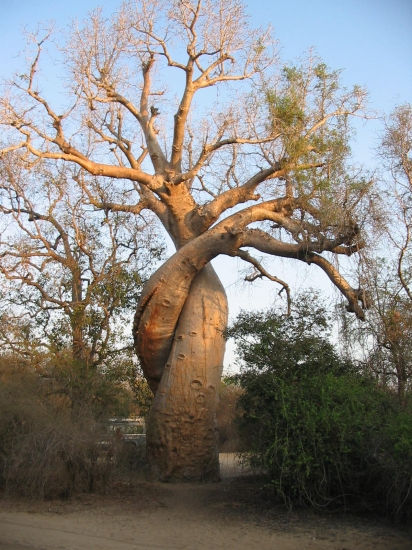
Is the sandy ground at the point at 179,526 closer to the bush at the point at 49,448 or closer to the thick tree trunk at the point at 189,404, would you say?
the bush at the point at 49,448

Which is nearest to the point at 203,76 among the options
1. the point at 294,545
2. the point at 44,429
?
the point at 44,429

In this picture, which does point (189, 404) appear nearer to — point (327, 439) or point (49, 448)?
point (49, 448)

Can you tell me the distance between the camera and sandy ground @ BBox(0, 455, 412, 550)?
5.74 meters

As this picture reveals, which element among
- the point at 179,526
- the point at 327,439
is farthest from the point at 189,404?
the point at 327,439

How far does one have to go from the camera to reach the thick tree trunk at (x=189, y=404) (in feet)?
29.1

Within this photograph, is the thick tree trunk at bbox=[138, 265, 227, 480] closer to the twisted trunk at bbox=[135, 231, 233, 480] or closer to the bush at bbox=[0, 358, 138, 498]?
the twisted trunk at bbox=[135, 231, 233, 480]

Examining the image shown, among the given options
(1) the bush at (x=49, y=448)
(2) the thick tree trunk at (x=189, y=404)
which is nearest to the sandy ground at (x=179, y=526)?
(1) the bush at (x=49, y=448)

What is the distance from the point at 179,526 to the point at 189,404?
2.55m

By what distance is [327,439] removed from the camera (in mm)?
6586

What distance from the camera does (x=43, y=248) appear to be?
12.3 meters

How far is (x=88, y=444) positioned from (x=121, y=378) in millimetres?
3838

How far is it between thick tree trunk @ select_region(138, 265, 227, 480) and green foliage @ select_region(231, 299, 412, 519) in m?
1.48

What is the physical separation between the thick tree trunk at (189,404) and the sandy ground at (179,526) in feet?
2.44

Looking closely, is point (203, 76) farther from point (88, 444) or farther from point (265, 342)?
point (88, 444)
